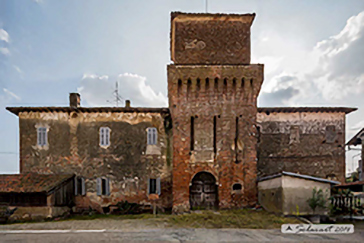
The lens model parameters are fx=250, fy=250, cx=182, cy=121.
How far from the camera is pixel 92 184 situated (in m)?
17.2

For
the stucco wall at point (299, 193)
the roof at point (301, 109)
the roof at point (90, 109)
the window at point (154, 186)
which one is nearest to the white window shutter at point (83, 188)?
the window at point (154, 186)

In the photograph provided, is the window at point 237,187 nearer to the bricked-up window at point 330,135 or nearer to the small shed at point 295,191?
the small shed at point 295,191

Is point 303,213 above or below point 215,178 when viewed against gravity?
below

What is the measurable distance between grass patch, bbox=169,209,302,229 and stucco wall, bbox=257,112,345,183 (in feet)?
17.5

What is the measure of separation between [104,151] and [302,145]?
14120 mm

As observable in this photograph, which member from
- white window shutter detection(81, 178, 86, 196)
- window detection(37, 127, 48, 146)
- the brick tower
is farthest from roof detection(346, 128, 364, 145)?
window detection(37, 127, 48, 146)

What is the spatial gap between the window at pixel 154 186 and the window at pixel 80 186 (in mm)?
4489

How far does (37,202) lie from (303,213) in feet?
47.8

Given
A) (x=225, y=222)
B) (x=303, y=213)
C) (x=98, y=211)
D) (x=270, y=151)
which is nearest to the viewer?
(x=225, y=222)

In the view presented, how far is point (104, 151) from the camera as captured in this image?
17.5m

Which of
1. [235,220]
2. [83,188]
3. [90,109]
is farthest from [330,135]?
[83,188]

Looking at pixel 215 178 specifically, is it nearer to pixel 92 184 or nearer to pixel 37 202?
pixel 92 184

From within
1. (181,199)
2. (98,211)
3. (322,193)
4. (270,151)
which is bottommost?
(98,211)

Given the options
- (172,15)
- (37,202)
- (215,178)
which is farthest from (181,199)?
(172,15)
